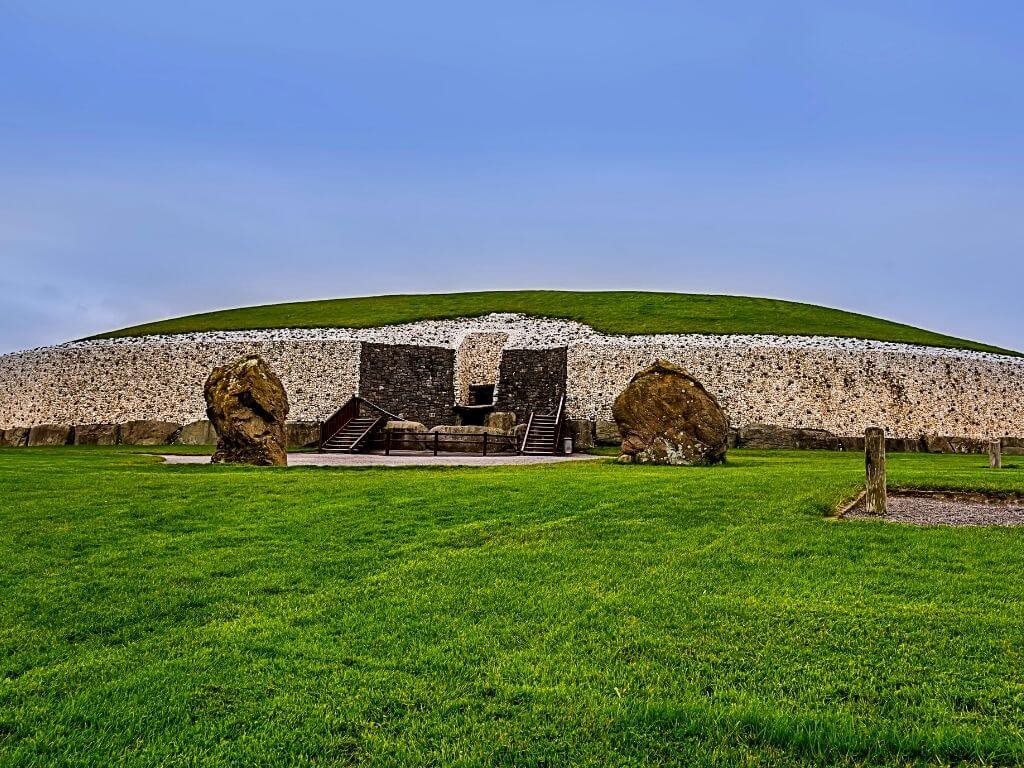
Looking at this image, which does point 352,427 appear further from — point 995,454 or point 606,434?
point 995,454

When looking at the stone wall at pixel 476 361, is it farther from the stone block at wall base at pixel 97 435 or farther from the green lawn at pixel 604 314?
the stone block at wall base at pixel 97 435

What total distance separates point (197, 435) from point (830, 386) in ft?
82.4

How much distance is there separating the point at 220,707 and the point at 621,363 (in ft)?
97.5

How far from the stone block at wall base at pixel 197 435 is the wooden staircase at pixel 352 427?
4666 millimetres

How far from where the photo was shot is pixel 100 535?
27.9 feet

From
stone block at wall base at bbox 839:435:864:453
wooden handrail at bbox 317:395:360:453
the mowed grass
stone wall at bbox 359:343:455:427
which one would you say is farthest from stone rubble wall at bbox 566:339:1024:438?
the mowed grass

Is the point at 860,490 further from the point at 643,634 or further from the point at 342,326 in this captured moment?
the point at 342,326

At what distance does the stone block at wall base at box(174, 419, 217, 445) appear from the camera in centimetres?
2983

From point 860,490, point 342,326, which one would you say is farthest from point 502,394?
point 860,490

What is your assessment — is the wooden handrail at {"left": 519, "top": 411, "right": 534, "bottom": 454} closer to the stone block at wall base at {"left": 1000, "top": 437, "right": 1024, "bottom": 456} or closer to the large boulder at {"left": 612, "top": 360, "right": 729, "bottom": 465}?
the large boulder at {"left": 612, "top": 360, "right": 729, "bottom": 465}

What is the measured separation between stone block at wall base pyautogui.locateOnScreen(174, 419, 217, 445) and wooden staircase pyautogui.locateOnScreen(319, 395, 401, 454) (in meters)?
4.67

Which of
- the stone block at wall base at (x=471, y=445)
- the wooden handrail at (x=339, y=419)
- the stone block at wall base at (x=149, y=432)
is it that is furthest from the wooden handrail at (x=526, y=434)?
the stone block at wall base at (x=149, y=432)

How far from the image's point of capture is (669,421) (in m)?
18.6

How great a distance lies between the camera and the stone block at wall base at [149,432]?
2992cm
